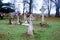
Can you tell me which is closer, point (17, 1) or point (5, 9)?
point (5, 9)

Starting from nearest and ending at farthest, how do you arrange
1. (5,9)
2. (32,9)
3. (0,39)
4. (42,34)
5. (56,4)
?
(0,39)
(42,34)
(5,9)
(56,4)
(32,9)

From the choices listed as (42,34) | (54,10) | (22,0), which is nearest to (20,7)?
(22,0)

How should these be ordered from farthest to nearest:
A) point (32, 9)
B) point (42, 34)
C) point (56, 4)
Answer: point (32, 9) → point (56, 4) → point (42, 34)

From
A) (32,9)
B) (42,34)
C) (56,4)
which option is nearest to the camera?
(42,34)

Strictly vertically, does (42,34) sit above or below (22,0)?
below

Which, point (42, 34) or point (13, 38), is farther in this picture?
point (42, 34)

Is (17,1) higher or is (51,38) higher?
(17,1)

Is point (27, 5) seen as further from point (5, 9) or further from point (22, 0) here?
point (5, 9)

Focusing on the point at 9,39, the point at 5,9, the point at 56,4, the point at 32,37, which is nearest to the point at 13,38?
the point at 9,39

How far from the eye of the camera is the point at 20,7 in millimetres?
36344

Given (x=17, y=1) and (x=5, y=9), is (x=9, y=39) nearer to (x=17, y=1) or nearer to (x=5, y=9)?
(x=5, y=9)

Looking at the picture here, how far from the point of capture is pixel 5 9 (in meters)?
29.1

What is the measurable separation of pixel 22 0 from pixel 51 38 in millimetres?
23667

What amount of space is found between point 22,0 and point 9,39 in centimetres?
2391
